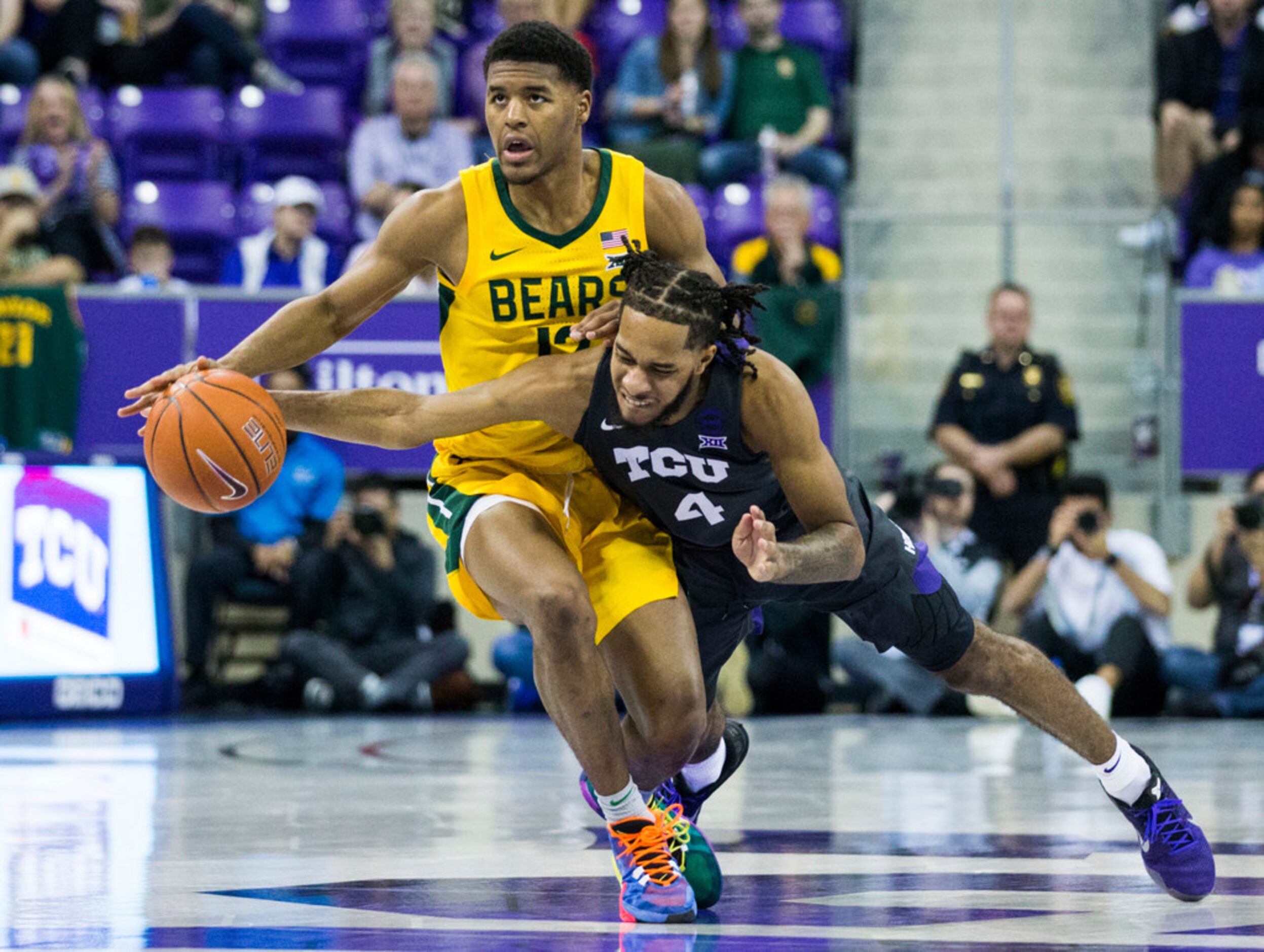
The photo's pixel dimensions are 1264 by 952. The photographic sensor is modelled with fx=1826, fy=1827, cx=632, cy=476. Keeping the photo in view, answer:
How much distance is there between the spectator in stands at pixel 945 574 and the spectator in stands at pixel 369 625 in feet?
7.14

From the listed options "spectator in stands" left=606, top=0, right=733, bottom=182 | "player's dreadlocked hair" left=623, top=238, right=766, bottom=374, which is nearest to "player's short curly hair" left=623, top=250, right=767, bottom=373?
"player's dreadlocked hair" left=623, top=238, right=766, bottom=374

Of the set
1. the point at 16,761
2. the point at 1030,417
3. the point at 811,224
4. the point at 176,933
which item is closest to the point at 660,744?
the point at 176,933

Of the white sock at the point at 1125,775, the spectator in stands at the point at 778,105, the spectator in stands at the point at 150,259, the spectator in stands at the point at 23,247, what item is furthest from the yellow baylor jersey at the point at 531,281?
the spectator in stands at the point at 778,105

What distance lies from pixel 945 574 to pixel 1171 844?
5.15 metres

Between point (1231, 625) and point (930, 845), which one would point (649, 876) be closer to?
point (930, 845)

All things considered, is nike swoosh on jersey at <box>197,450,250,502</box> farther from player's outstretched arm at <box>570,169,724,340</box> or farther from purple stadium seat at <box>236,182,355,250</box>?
purple stadium seat at <box>236,182,355,250</box>

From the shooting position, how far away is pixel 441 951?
11.3 ft

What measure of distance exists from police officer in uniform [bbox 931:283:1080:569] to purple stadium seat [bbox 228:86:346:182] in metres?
4.70

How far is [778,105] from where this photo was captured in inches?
458

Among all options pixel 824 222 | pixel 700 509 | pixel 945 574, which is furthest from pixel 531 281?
pixel 824 222

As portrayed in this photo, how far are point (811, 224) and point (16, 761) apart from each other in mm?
5883

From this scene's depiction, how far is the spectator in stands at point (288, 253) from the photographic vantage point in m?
10.5

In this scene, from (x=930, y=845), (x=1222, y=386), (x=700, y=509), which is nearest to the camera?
(x=700, y=509)

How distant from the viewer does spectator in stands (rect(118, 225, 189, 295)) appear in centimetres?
1027
